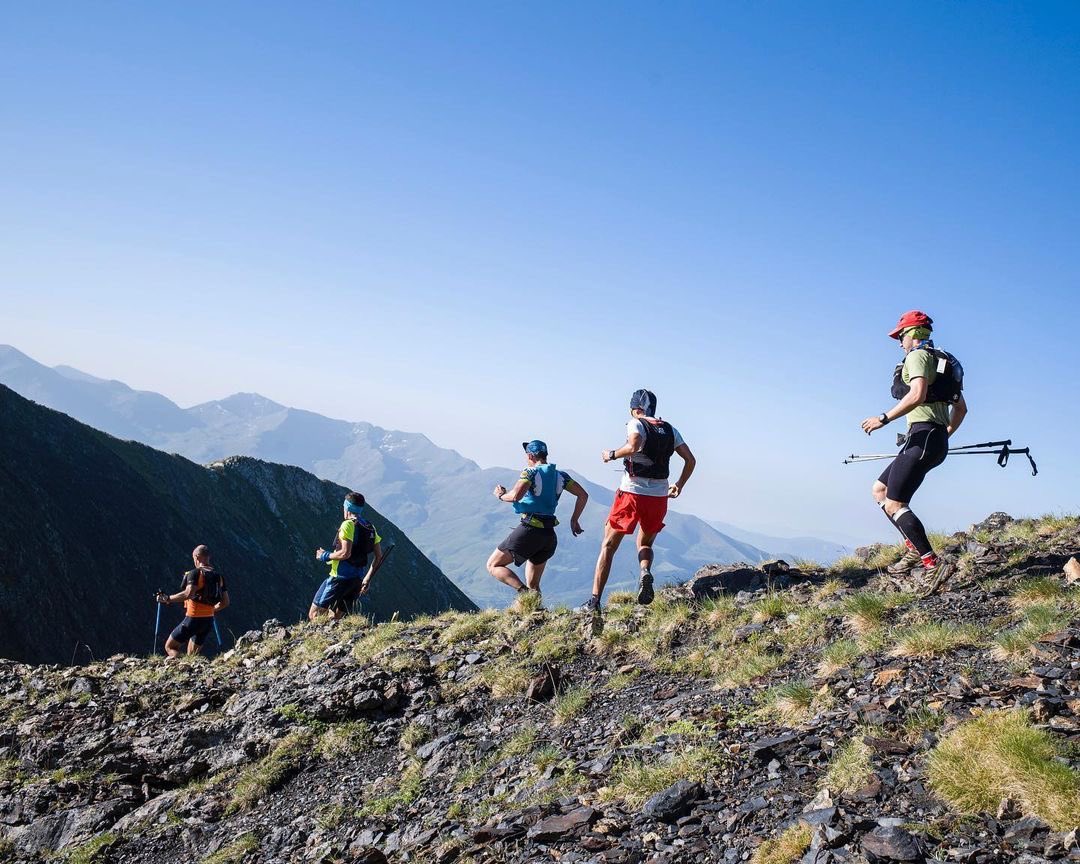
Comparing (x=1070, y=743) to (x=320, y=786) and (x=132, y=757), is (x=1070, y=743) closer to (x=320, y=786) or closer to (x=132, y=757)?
(x=320, y=786)

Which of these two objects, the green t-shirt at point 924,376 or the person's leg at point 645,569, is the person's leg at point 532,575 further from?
the green t-shirt at point 924,376

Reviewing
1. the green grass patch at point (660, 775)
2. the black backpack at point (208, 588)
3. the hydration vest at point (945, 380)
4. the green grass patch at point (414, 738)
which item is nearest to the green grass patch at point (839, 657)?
the green grass patch at point (660, 775)

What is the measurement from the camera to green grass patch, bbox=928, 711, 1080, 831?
3.74 m

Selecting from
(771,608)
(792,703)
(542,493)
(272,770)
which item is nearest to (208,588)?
(272,770)

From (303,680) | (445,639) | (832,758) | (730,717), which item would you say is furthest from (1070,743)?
(303,680)

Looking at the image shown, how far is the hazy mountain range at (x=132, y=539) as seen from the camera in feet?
213

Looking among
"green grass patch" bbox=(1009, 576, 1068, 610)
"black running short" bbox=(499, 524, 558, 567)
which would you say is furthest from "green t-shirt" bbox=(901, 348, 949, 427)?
"black running short" bbox=(499, 524, 558, 567)

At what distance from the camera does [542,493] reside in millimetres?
11359

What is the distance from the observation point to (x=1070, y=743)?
4227mm

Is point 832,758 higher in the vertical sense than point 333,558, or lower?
higher

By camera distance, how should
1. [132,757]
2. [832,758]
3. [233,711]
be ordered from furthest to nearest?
[233,711]
[132,757]
[832,758]

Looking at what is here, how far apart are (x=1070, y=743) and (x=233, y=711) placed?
31.9ft

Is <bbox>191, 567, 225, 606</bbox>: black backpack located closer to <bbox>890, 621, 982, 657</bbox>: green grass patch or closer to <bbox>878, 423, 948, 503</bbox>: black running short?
<bbox>878, 423, 948, 503</bbox>: black running short

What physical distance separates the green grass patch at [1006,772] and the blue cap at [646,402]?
234 inches
